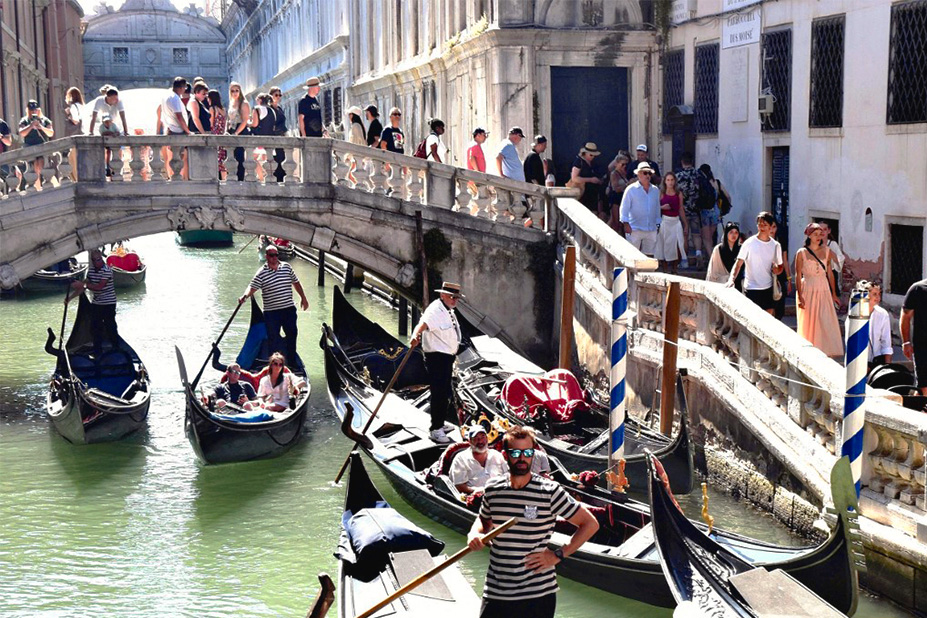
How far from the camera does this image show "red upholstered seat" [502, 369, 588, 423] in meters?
9.12

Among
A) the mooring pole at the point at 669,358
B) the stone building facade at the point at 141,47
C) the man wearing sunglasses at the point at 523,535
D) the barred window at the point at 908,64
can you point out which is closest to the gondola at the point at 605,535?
the mooring pole at the point at 669,358

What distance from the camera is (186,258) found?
89.3 ft

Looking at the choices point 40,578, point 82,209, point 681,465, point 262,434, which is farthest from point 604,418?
point 82,209

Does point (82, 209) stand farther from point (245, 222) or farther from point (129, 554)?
point (129, 554)

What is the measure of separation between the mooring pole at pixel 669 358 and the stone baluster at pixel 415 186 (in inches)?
142

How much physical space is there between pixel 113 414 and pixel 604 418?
383 cm

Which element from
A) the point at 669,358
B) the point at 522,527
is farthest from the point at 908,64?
the point at 522,527

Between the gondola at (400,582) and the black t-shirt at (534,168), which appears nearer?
the gondola at (400,582)

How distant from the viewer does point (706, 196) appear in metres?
Answer: 11.7

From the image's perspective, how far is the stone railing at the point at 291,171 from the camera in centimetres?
1159

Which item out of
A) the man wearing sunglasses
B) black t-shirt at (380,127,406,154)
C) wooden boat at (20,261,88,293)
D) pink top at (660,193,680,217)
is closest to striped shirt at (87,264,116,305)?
black t-shirt at (380,127,406,154)

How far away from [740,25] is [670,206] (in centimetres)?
201

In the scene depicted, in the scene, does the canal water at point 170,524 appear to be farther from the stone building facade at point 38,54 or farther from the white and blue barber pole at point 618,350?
the stone building facade at point 38,54

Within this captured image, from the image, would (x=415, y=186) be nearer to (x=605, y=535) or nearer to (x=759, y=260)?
(x=759, y=260)
